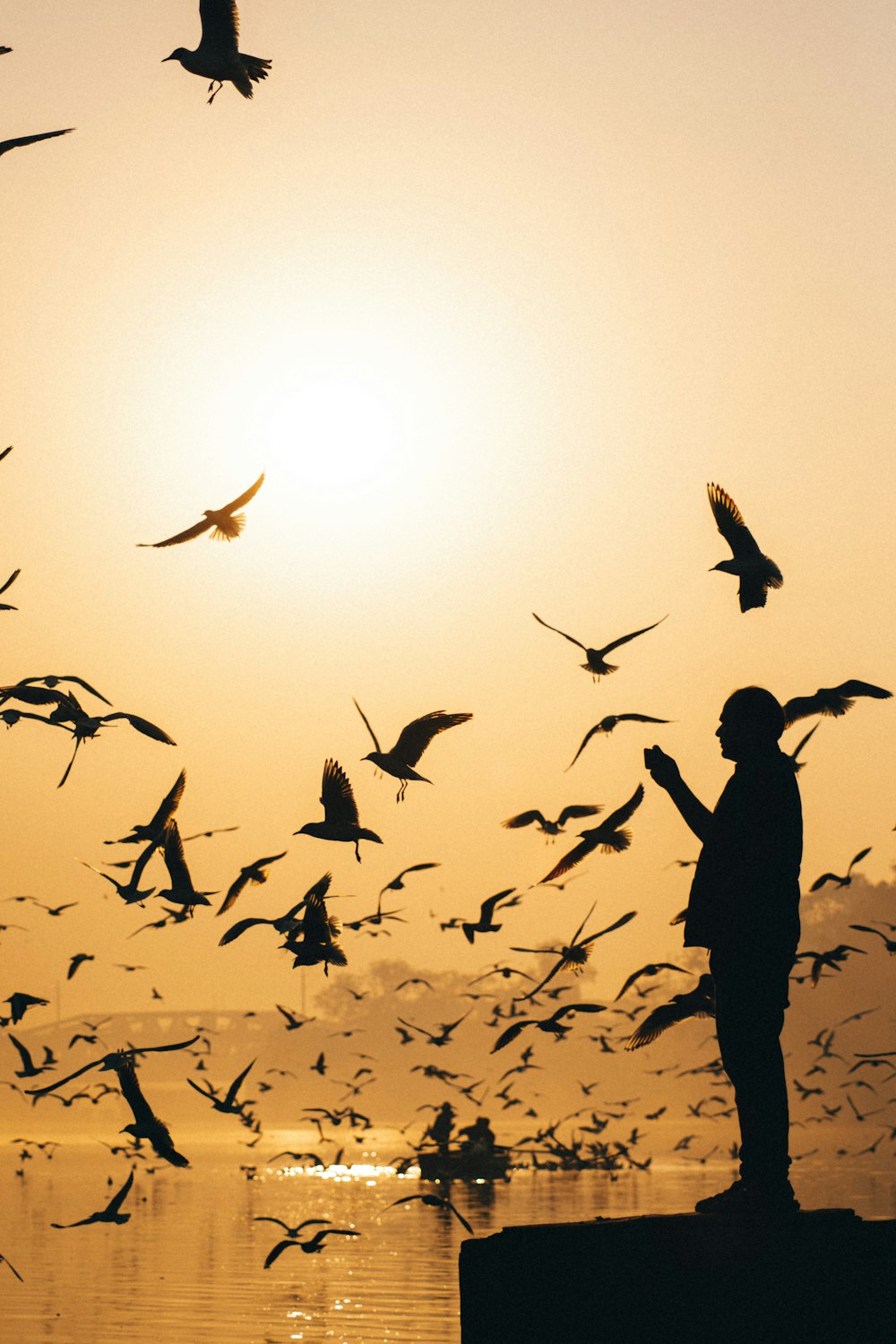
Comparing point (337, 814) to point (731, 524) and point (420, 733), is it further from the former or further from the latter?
point (731, 524)

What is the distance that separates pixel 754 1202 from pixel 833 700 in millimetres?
8300

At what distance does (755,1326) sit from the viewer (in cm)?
898

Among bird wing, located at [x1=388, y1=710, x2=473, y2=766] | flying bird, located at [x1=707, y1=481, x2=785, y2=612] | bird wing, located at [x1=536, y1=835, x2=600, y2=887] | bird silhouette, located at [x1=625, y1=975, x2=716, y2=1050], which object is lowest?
bird silhouette, located at [x1=625, y1=975, x2=716, y2=1050]

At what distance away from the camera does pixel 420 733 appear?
20.0 metres

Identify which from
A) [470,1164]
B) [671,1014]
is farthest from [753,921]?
[470,1164]

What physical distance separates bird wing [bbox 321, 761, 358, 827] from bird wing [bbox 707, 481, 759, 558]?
5.16 m

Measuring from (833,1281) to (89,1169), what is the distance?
163198 mm

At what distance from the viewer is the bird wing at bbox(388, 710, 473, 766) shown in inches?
776

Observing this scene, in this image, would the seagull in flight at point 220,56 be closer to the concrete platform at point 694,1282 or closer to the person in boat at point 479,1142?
the concrete platform at point 694,1282

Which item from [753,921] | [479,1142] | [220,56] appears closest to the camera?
[753,921]

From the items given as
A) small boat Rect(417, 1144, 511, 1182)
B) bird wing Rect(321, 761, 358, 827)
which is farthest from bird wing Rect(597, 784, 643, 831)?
small boat Rect(417, 1144, 511, 1182)

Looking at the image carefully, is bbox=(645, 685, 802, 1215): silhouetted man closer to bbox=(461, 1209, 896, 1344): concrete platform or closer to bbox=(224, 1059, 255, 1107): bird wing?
bbox=(461, 1209, 896, 1344): concrete platform

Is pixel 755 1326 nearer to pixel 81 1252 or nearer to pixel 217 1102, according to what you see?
pixel 217 1102

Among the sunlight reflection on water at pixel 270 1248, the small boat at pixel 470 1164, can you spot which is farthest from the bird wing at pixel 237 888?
the small boat at pixel 470 1164
